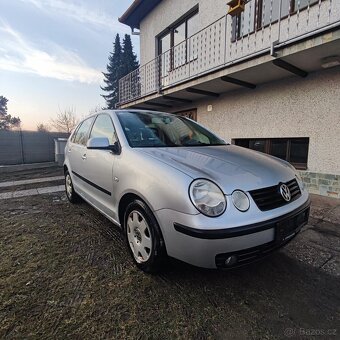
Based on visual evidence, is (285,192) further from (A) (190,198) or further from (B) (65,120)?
(B) (65,120)

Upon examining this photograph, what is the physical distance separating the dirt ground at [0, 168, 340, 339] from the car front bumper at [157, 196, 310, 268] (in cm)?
36

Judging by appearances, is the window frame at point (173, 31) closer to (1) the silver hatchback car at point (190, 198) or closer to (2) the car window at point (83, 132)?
(2) the car window at point (83, 132)

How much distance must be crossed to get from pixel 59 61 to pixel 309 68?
12.9 meters

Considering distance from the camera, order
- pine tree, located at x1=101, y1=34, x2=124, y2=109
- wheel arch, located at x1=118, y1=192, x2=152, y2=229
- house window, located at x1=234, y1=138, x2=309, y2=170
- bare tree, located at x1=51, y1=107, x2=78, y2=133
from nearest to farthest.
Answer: wheel arch, located at x1=118, y1=192, x2=152, y2=229 < house window, located at x1=234, y1=138, x2=309, y2=170 < pine tree, located at x1=101, y1=34, x2=124, y2=109 < bare tree, located at x1=51, y1=107, x2=78, y2=133

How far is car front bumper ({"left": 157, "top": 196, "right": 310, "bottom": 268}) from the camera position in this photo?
1.62 meters

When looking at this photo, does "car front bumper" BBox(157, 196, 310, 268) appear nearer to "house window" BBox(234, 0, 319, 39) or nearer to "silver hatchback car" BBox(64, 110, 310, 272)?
A: "silver hatchback car" BBox(64, 110, 310, 272)

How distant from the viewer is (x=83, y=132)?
3805mm

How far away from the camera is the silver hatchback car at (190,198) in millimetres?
1664

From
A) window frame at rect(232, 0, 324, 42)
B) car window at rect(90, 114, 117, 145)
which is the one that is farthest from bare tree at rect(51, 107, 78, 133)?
car window at rect(90, 114, 117, 145)

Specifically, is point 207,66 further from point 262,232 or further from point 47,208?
point 262,232

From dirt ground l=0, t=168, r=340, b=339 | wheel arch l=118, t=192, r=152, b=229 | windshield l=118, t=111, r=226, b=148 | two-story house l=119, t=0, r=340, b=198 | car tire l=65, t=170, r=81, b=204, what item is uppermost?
two-story house l=119, t=0, r=340, b=198

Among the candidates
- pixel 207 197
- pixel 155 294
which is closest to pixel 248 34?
pixel 207 197

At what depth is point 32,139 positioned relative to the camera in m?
11.7

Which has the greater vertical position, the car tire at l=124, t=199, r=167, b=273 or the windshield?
the windshield
